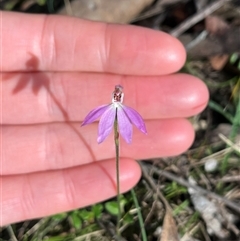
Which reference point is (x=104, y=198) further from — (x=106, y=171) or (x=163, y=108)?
(x=163, y=108)

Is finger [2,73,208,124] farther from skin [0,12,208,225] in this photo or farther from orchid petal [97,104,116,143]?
orchid petal [97,104,116,143]

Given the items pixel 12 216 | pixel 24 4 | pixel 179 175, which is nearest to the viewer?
pixel 12 216

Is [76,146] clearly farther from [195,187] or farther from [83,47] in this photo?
[195,187]

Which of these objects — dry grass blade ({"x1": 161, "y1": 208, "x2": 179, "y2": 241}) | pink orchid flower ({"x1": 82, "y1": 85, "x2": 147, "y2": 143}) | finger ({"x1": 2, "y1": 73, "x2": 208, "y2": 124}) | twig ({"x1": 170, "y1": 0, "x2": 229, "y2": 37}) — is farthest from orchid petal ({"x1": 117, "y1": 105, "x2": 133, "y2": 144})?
twig ({"x1": 170, "y1": 0, "x2": 229, "y2": 37})

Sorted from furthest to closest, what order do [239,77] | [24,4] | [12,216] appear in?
[24,4] → [239,77] → [12,216]

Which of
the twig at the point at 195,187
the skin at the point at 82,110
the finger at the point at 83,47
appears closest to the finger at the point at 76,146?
the skin at the point at 82,110

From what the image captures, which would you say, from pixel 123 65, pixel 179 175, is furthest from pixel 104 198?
pixel 123 65

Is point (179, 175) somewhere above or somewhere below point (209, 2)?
below
